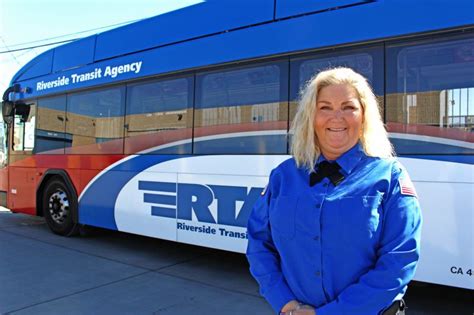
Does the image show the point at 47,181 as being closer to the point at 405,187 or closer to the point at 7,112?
the point at 7,112

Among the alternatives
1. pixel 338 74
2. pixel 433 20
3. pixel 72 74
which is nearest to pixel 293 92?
pixel 433 20

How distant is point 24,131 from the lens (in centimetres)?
825

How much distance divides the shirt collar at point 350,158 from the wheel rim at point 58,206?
6552 mm

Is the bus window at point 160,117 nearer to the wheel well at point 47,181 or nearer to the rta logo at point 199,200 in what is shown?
the rta logo at point 199,200

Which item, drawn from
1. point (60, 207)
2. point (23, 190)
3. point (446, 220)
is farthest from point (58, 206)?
point (446, 220)

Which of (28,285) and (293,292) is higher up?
(293,292)

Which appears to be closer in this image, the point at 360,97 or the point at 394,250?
the point at 394,250

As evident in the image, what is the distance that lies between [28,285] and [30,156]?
3.73 metres

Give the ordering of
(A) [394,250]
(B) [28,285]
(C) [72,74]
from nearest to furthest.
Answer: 1. (A) [394,250]
2. (B) [28,285]
3. (C) [72,74]

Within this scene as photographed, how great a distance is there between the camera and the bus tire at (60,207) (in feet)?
23.6

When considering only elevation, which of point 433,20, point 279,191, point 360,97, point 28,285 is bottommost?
point 28,285

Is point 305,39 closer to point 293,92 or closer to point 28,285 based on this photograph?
point 293,92

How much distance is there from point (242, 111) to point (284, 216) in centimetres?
338

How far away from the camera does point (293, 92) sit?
14.7 feet
